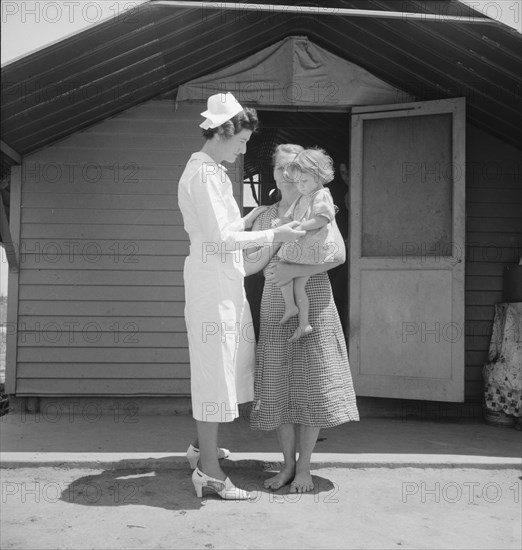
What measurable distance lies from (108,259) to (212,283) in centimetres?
267

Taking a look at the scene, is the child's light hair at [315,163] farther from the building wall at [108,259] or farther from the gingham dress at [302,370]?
the building wall at [108,259]

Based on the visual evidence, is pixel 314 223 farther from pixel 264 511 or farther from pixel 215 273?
pixel 264 511

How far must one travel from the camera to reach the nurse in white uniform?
317 centimetres

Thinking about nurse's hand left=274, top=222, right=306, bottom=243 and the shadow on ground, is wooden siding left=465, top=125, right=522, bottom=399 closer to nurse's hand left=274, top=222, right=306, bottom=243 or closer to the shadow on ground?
the shadow on ground

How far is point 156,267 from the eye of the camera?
18.6ft

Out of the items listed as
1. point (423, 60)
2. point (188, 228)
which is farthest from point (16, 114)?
point (423, 60)

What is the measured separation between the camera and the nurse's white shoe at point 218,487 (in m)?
3.27

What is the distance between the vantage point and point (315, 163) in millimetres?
3371

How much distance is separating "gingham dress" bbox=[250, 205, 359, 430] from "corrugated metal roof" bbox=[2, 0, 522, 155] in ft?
5.90

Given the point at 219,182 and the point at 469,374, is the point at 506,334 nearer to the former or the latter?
the point at 469,374

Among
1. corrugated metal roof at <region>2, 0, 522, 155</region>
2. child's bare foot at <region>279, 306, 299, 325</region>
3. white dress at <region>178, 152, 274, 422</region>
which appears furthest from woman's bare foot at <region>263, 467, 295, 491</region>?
corrugated metal roof at <region>2, 0, 522, 155</region>

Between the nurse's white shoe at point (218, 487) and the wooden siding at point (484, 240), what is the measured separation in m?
3.23

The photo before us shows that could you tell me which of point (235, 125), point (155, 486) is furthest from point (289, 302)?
point (155, 486)

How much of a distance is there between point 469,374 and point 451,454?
174 cm
